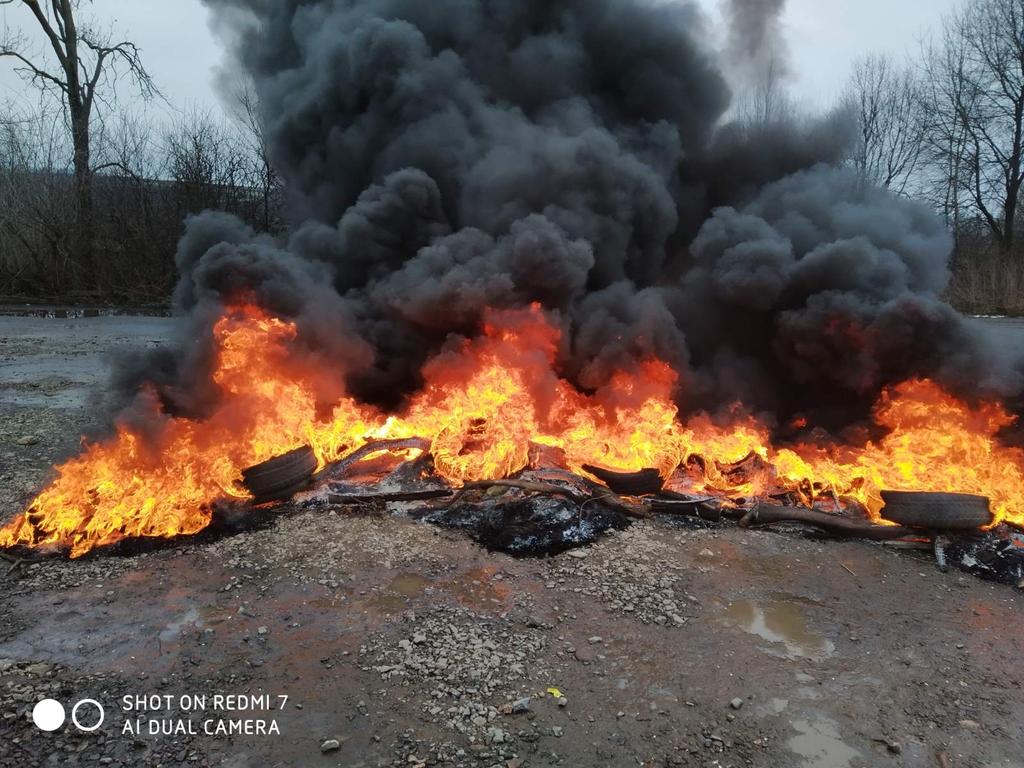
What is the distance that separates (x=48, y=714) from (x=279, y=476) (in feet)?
9.42

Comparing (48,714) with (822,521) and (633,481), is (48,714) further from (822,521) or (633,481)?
(822,521)

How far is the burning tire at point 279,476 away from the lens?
235 inches

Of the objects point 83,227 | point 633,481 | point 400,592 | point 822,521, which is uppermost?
point 83,227

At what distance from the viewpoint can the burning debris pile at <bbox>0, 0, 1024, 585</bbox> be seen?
6219mm

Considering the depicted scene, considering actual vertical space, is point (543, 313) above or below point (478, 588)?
above

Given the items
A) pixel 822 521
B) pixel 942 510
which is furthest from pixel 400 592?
pixel 942 510

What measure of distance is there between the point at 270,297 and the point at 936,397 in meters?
7.10

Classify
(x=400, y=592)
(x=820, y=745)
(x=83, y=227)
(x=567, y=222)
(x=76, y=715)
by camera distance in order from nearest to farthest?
(x=820, y=745)
(x=76, y=715)
(x=400, y=592)
(x=567, y=222)
(x=83, y=227)

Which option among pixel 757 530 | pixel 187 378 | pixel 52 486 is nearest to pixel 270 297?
pixel 187 378

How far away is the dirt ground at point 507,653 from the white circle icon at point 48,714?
0.15 feet

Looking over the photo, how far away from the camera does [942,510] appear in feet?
18.3

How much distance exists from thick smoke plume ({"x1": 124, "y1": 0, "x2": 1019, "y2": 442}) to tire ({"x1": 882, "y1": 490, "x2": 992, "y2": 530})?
158 centimetres

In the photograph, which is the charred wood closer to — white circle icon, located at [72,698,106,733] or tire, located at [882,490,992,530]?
tire, located at [882,490,992,530]

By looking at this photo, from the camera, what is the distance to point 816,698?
3631 millimetres
